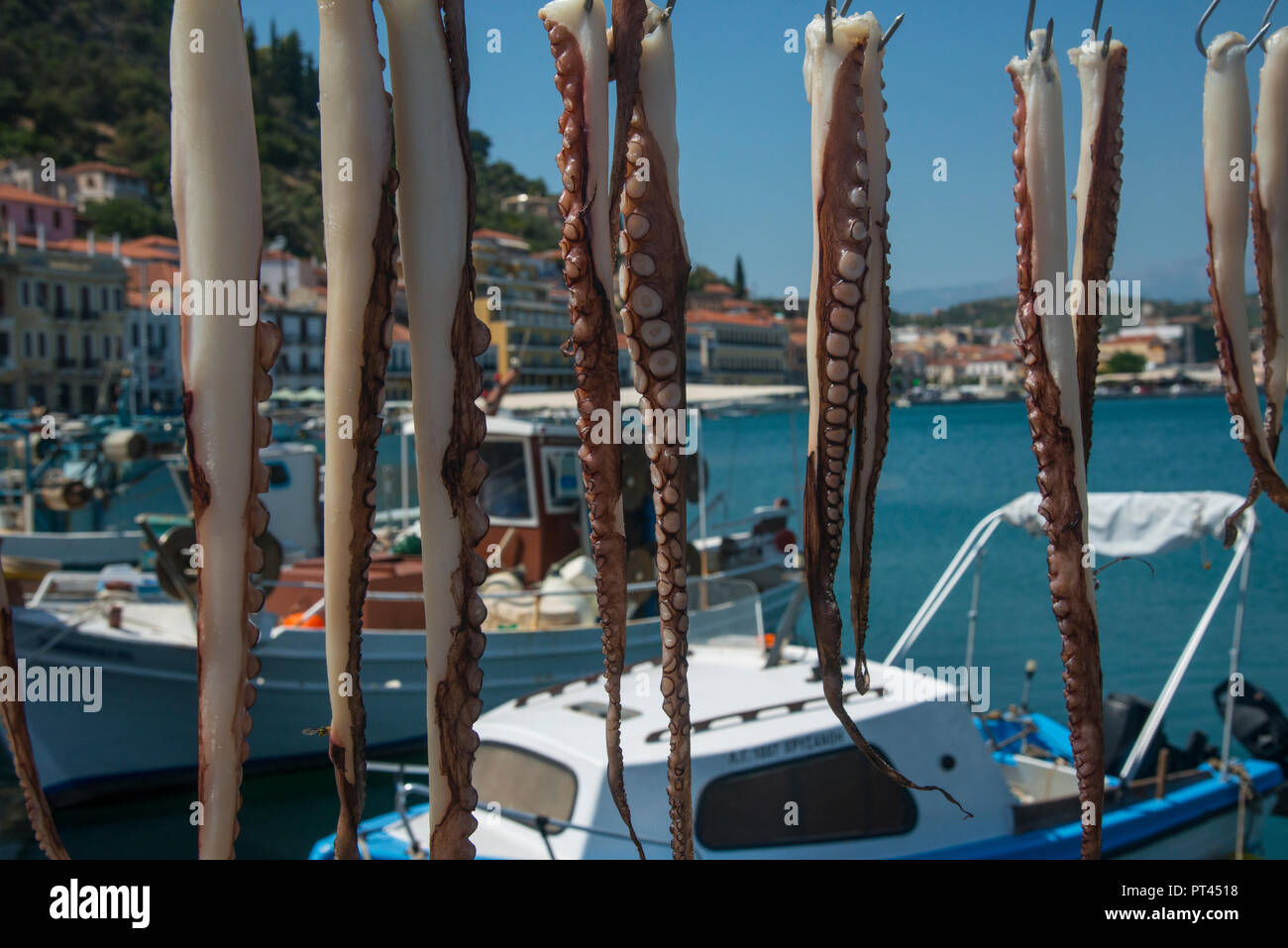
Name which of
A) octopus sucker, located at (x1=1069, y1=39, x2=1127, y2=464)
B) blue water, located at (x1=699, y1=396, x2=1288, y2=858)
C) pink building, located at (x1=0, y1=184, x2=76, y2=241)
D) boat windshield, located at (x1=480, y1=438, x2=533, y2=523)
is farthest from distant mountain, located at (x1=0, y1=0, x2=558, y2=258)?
octopus sucker, located at (x1=1069, y1=39, x2=1127, y2=464)

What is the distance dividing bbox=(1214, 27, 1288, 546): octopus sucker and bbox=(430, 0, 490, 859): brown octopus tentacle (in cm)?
139

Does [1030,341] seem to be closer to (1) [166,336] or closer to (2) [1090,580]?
(2) [1090,580]

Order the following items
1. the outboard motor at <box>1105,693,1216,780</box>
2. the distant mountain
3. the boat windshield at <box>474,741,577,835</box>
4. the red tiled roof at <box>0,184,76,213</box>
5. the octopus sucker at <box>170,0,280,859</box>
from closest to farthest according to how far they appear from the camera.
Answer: the octopus sucker at <box>170,0,280,859</box>, the boat windshield at <box>474,741,577,835</box>, the outboard motor at <box>1105,693,1216,780</box>, the red tiled roof at <box>0,184,76,213</box>, the distant mountain

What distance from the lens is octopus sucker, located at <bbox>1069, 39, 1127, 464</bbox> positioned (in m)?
1.95

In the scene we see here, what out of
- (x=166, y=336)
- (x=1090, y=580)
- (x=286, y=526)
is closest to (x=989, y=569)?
(x=286, y=526)

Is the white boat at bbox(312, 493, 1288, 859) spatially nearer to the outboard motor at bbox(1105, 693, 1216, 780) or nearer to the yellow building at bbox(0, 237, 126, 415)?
the outboard motor at bbox(1105, 693, 1216, 780)

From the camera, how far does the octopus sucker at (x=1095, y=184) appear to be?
1.95 metres

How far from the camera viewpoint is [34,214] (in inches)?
1977

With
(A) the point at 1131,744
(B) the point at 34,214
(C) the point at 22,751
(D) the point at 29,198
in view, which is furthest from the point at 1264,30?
(B) the point at 34,214

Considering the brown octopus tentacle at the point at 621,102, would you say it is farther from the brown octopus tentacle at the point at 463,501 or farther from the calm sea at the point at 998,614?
the calm sea at the point at 998,614

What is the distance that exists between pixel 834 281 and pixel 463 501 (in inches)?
25.9

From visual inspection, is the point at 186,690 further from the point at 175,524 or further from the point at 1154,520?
the point at 1154,520

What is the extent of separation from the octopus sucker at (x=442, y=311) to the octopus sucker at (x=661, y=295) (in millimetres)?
247

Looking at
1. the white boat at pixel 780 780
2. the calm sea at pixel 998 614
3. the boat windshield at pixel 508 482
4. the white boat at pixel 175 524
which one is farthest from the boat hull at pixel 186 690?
the white boat at pixel 780 780
